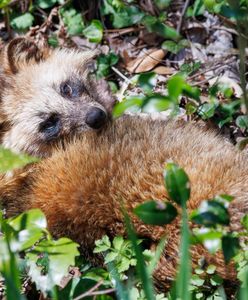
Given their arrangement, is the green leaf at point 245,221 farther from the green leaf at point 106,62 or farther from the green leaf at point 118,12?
the green leaf at point 106,62

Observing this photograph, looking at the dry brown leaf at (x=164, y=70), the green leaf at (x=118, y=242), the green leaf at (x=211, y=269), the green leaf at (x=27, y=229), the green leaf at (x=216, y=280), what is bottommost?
the dry brown leaf at (x=164, y=70)

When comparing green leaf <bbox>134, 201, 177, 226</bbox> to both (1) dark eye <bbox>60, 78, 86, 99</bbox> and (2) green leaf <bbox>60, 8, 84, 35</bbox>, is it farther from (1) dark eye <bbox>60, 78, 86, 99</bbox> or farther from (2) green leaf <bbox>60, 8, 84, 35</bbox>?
(2) green leaf <bbox>60, 8, 84, 35</bbox>

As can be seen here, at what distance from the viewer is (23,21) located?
22.2ft

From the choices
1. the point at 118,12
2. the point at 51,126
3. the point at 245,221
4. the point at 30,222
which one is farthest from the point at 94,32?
the point at 30,222

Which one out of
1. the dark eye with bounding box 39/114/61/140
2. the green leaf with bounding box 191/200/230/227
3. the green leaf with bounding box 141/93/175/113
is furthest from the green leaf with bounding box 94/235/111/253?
the dark eye with bounding box 39/114/61/140

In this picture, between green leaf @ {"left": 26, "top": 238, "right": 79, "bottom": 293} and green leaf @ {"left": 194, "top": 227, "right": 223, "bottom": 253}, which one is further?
green leaf @ {"left": 26, "top": 238, "right": 79, "bottom": 293}

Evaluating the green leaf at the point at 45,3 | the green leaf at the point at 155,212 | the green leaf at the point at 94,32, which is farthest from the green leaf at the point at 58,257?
the green leaf at the point at 45,3

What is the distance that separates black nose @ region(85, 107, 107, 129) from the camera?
506 centimetres

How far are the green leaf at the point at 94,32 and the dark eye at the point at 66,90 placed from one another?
93 centimetres

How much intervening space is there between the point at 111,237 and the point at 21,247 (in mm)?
1081

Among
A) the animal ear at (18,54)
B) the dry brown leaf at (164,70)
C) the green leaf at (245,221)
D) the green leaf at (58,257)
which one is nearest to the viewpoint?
the green leaf at (58,257)

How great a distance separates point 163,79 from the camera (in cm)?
625

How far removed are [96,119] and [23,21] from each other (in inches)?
86.6

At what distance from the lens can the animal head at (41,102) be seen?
5316 millimetres
